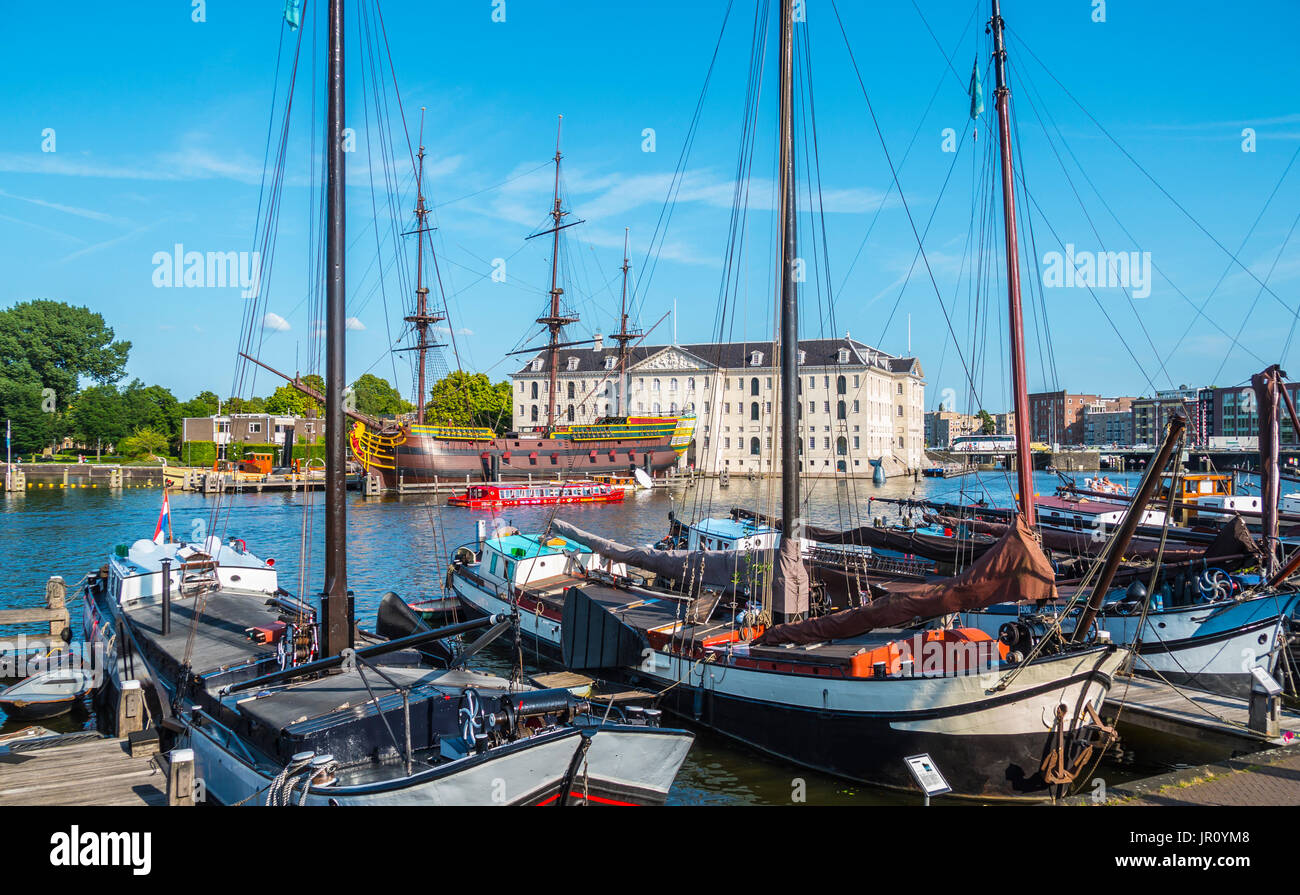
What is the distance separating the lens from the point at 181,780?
846cm

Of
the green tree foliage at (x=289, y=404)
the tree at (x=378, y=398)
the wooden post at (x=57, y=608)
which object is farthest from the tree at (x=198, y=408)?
the wooden post at (x=57, y=608)

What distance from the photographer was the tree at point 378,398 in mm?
146125

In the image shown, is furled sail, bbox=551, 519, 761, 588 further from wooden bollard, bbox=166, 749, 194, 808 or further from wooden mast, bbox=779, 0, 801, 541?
wooden bollard, bbox=166, 749, 194, 808

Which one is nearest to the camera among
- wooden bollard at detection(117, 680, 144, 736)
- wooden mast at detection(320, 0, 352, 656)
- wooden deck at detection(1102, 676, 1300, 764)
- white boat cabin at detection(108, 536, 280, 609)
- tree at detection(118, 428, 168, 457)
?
wooden mast at detection(320, 0, 352, 656)

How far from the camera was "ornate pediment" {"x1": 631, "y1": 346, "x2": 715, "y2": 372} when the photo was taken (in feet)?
345

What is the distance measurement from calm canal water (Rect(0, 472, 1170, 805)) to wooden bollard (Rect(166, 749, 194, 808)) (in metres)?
3.11

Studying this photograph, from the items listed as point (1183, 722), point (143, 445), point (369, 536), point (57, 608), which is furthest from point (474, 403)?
point (1183, 722)

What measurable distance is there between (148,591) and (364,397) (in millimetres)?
138181

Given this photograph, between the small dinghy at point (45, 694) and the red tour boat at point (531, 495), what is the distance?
142 ft

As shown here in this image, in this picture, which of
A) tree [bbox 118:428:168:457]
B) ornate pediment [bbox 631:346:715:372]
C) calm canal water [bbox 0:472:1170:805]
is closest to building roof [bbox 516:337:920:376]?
ornate pediment [bbox 631:346:715:372]

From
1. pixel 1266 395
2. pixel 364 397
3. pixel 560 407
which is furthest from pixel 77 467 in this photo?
pixel 1266 395

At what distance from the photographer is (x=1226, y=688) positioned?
15852 millimetres

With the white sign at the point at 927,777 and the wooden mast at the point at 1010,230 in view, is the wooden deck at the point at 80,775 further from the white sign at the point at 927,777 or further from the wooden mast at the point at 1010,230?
the wooden mast at the point at 1010,230
